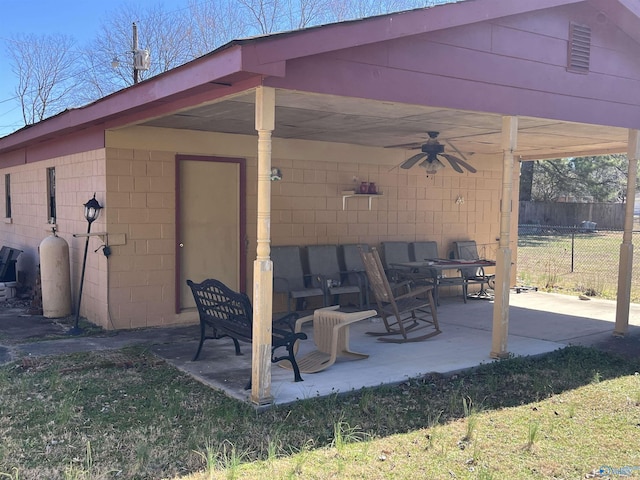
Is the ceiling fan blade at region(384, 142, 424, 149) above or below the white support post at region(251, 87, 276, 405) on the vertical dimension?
above

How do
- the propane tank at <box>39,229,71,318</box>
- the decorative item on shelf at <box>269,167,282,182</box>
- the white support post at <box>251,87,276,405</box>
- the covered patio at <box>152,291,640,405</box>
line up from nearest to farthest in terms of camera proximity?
the white support post at <box>251,87,276,405</box>, the covered patio at <box>152,291,640,405</box>, the propane tank at <box>39,229,71,318</box>, the decorative item on shelf at <box>269,167,282,182</box>

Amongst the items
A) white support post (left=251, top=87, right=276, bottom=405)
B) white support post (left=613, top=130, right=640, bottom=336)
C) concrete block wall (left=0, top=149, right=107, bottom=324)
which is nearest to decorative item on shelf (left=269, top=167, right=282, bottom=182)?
concrete block wall (left=0, top=149, right=107, bottom=324)

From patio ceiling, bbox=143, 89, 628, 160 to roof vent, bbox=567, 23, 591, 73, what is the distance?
60 centimetres

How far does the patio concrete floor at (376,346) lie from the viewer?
509 cm

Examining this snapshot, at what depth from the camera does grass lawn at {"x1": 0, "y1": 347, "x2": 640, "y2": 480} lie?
349cm

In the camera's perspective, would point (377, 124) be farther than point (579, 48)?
Yes

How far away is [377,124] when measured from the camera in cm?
691

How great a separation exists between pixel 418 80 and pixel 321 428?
299cm

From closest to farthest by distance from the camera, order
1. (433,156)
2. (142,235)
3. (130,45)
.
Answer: (142,235)
(433,156)
(130,45)

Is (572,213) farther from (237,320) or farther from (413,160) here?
(237,320)

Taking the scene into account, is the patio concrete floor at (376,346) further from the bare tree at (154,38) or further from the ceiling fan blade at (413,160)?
the bare tree at (154,38)

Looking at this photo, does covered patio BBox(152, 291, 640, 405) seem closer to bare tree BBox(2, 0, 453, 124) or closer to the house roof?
the house roof

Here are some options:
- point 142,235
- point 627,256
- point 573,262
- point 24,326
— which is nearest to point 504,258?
point 627,256

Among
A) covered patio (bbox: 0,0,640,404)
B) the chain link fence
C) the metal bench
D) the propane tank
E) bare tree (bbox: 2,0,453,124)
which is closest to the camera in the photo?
covered patio (bbox: 0,0,640,404)
